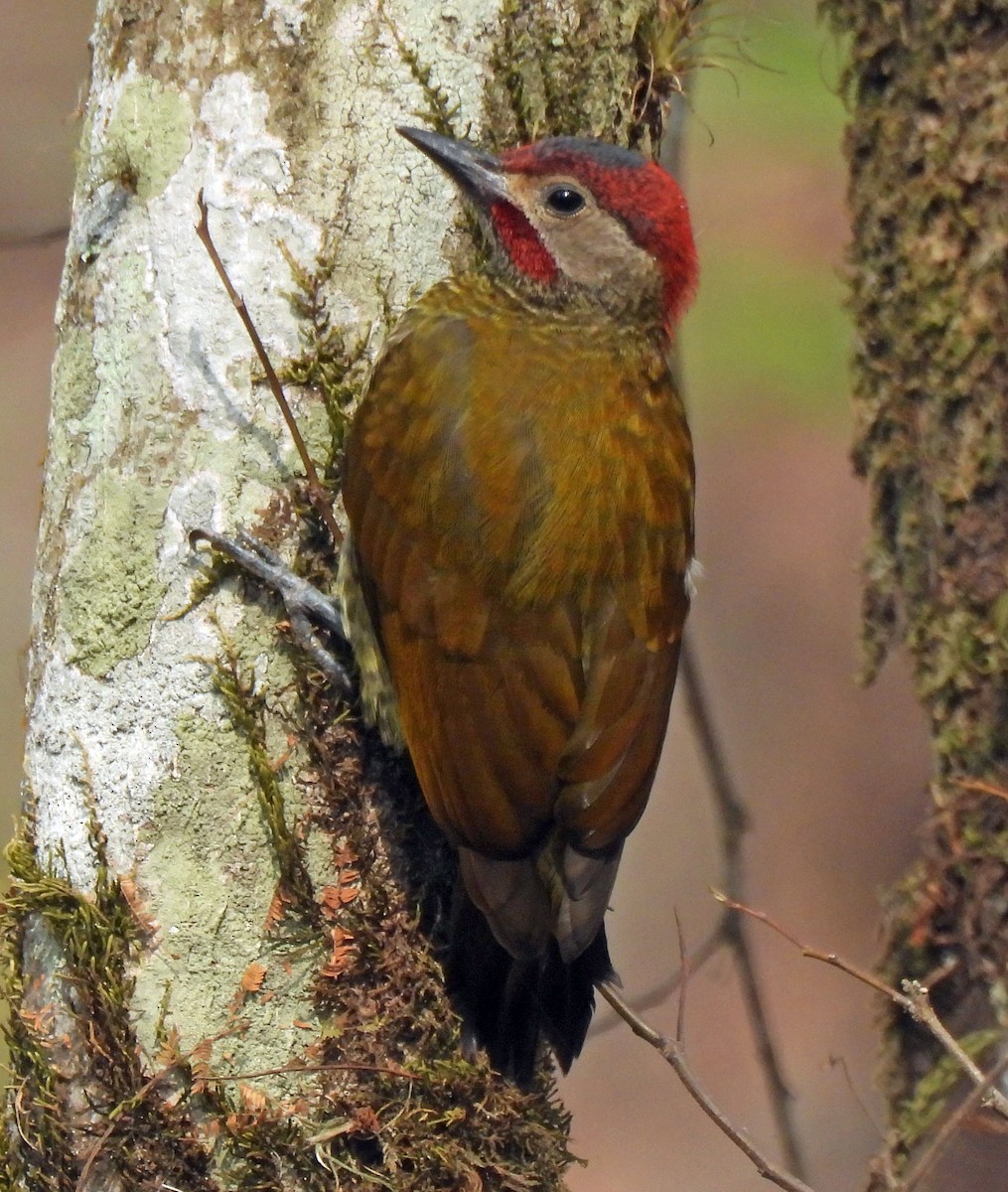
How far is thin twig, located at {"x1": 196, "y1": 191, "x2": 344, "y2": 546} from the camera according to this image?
2230mm

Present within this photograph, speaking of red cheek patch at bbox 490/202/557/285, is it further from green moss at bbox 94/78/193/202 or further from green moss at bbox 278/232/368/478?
green moss at bbox 94/78/193/202

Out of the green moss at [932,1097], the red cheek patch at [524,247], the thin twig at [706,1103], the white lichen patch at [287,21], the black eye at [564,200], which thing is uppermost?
the white lichen patch at [287,21]

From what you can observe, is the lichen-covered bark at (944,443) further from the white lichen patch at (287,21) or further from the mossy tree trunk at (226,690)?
the white lichen patch at (287,21)

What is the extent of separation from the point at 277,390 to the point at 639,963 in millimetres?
4466

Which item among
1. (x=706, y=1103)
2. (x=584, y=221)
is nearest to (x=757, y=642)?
(x=584, y=221)

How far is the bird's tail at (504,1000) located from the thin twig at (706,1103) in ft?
0.80

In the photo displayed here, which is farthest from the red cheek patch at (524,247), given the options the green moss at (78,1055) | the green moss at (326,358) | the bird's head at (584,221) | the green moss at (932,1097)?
the green moss at (932,1097)

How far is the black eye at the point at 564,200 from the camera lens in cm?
253

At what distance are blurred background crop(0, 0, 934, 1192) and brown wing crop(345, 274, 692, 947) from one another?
3.45m

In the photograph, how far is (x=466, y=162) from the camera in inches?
93.6

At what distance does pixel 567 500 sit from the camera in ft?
7.77

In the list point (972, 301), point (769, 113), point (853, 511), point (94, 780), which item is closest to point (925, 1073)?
point (972, 301)

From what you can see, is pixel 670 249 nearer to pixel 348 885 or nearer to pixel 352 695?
pixel 352 695

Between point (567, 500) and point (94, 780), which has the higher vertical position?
point (567, 500)
